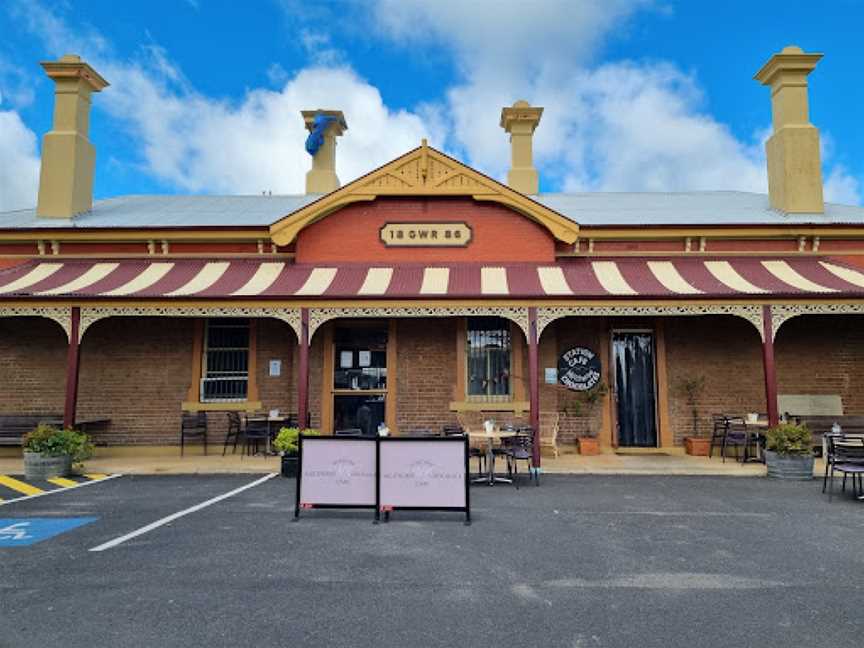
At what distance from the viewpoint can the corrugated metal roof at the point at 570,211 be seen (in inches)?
519

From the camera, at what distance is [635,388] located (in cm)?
1219

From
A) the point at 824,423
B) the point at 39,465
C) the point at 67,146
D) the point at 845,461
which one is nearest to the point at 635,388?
the point at 824,423

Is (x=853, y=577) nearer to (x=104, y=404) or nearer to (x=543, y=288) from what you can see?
(x=543, y=288)

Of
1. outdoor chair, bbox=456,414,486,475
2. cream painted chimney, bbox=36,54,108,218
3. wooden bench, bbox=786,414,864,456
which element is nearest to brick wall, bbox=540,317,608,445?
outdoor chair, bbox=456,414,486,475

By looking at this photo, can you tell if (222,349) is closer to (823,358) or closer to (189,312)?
(189,312)

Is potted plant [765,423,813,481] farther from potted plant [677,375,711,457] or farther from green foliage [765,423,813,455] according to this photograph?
potted plant [677,375,711,457]

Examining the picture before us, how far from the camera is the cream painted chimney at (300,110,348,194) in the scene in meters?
16.7

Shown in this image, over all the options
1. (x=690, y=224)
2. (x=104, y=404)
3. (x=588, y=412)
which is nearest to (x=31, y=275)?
(x=104, y=404)

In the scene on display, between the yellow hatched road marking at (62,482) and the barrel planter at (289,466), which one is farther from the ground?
the barrel planter at (289,466)

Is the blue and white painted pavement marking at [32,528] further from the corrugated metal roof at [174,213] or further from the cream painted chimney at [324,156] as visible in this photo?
the cream painted chimney at [324,156]

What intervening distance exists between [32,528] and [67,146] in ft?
37.4

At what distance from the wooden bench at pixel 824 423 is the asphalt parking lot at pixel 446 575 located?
4.03 m

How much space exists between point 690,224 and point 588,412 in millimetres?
4765

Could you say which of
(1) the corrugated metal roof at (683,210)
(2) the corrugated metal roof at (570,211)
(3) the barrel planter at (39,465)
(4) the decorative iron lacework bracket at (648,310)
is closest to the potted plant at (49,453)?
(3) the barrel planter at (39,465)
